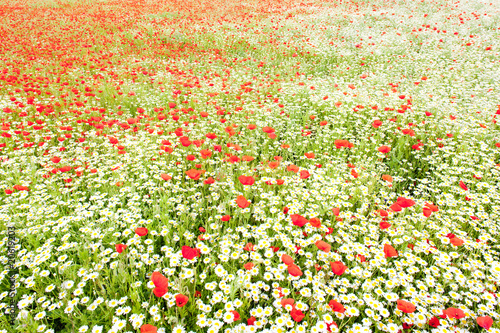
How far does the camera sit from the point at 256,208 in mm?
2920

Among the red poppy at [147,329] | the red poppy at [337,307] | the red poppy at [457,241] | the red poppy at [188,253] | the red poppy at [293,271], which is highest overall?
the red poppy at [188,253]

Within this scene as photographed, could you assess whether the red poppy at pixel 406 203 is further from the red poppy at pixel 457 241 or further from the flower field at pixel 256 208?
the red poppy at pixel 457 241

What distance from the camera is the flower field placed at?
2064 millimetres

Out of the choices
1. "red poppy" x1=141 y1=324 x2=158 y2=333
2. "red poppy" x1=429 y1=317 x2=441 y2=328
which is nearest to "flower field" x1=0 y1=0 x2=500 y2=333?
"red poppy" x1=429 y1=317 x2=441 y2=328

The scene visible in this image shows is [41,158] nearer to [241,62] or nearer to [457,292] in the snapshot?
[457,292]

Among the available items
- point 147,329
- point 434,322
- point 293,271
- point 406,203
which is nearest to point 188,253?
point 147,329

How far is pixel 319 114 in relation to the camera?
5926 mm

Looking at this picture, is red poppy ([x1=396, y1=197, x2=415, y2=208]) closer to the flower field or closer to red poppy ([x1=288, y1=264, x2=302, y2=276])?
the flower field

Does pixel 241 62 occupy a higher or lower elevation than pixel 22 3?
lower

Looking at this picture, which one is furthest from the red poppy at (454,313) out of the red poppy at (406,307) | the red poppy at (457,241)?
the red poppy at (457,241)

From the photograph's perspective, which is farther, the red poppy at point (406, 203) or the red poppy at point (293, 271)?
the red poppy at point (406, 203)

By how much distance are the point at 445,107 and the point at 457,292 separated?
15.3ft

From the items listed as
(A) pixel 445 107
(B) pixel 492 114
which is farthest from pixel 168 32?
(B) pixel 492 114

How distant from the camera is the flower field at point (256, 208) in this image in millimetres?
2064
